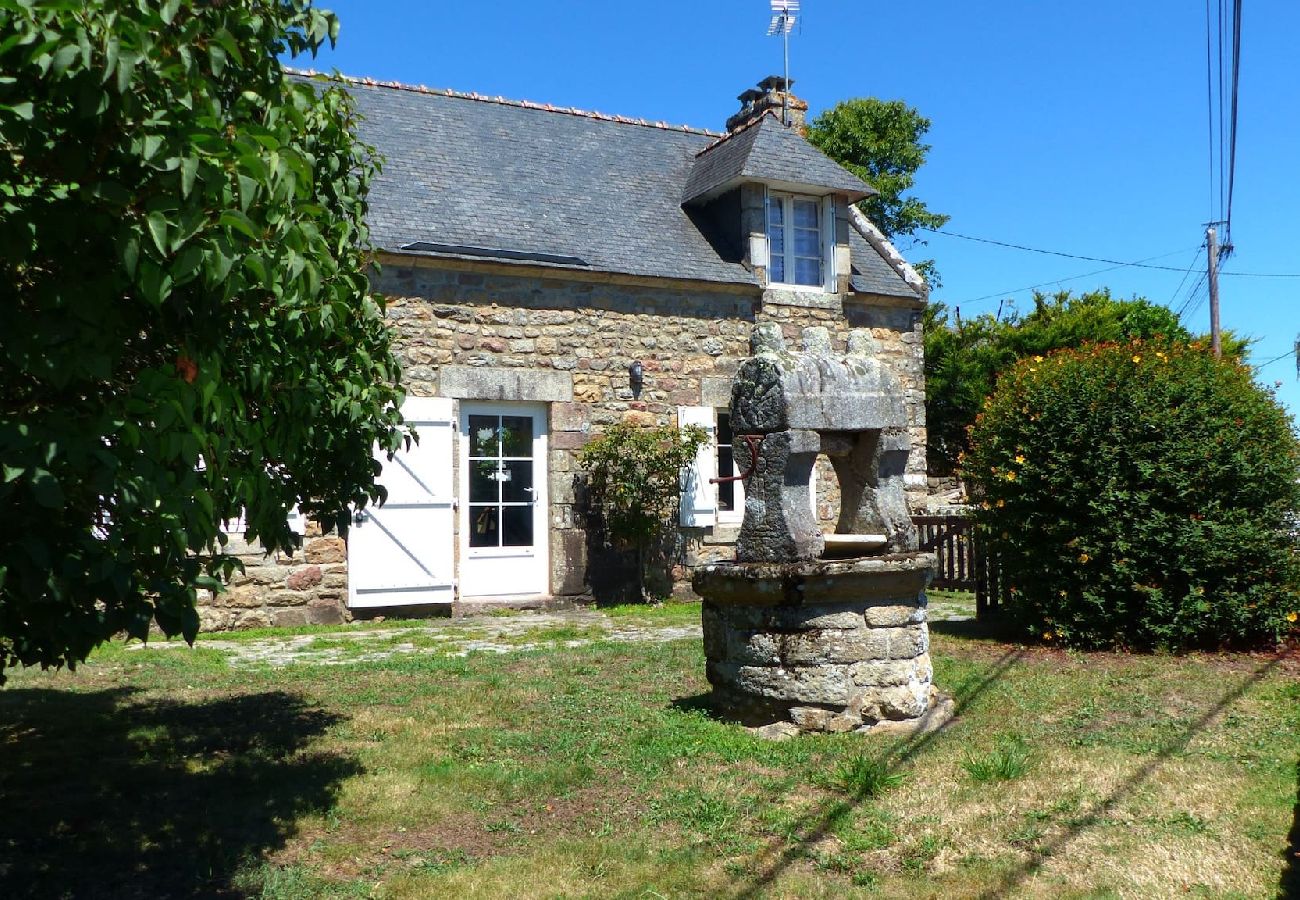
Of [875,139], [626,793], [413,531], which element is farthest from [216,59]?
[875,139]

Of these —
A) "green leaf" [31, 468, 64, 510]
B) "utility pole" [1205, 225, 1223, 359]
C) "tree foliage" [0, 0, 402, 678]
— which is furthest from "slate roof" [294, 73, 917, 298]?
"utility pole" [1205, 225, 1223, 359]

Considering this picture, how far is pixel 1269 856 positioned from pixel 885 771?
55.0 inches

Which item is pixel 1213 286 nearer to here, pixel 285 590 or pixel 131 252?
pixel 285 590

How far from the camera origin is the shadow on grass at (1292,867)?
3365mm

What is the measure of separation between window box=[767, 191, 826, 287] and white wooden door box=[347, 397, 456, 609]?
4228 mm

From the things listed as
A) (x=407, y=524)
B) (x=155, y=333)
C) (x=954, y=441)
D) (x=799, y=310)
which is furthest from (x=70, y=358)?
(x=954, y=441)

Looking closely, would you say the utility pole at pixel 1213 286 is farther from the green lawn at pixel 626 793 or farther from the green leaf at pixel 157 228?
the green leaf at pixel 157 228

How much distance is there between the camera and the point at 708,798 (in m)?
4.27

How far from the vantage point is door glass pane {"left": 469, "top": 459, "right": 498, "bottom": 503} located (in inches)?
418

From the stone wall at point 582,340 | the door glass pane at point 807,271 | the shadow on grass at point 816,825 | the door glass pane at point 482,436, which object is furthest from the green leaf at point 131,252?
the door glass pane at point 807,271

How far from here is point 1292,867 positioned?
3568 millimetres

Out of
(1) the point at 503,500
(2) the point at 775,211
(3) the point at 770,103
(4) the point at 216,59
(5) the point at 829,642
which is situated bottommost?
(5) the point at 829,642

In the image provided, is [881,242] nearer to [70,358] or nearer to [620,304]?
[620,304]

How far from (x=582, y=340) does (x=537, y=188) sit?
2011mm
